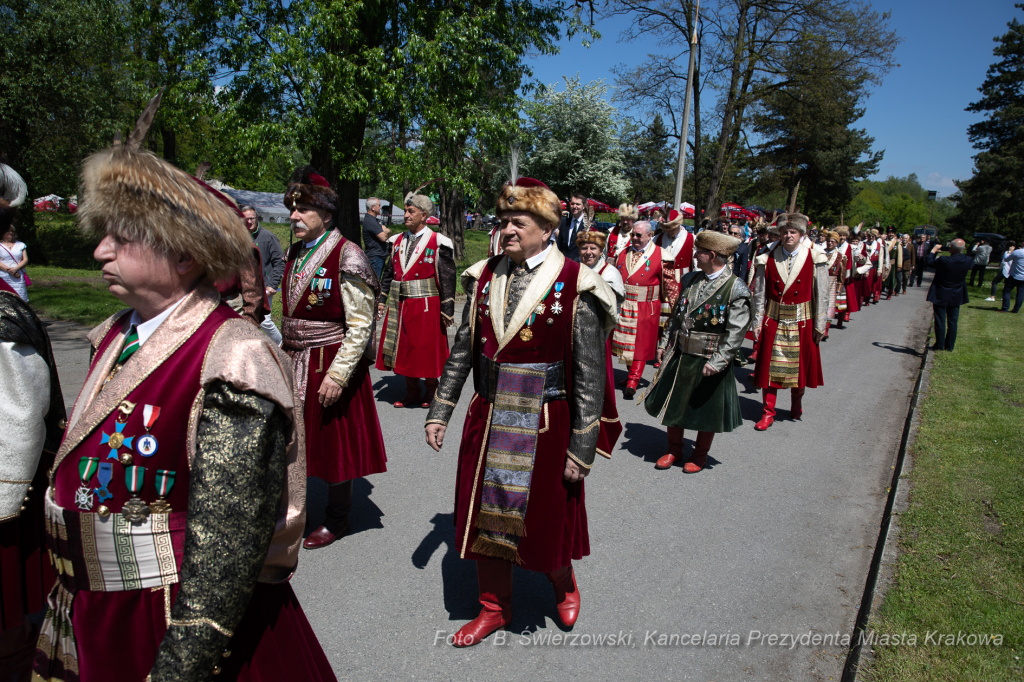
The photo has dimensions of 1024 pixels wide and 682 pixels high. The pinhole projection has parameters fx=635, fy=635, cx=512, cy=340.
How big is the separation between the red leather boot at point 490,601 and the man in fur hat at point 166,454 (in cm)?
163

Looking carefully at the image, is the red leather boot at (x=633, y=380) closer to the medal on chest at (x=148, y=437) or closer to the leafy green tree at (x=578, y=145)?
the medal on chest at (x=148, y=437)

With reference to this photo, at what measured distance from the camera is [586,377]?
2.81 meters

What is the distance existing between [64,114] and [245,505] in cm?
2249

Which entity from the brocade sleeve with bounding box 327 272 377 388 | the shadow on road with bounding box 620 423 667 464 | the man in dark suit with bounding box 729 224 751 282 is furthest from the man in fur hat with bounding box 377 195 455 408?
the man in dark suit with bounding box 729 224 751 282

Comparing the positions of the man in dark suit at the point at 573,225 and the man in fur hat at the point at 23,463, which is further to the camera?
the man in dark suit at the point at 573,225

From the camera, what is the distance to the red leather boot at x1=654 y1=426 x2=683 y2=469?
213 inches

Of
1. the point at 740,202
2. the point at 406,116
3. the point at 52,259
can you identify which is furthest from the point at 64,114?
the point at 740,202

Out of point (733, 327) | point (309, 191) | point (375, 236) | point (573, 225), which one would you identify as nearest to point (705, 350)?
point (733, 327)

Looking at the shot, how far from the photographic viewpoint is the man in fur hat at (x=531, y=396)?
2762 millimetres

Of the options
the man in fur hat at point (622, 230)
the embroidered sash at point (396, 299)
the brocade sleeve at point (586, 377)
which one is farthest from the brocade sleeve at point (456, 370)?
the man in fur hat at point (622, 230)

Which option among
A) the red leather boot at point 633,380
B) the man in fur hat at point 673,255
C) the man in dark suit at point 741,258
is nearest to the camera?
the red leather boot at point 633,380

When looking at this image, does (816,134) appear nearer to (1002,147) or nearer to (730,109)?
(1002,147)

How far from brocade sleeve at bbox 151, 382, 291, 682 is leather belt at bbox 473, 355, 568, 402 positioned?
59.5 inches

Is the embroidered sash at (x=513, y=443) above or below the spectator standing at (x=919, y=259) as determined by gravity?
below
